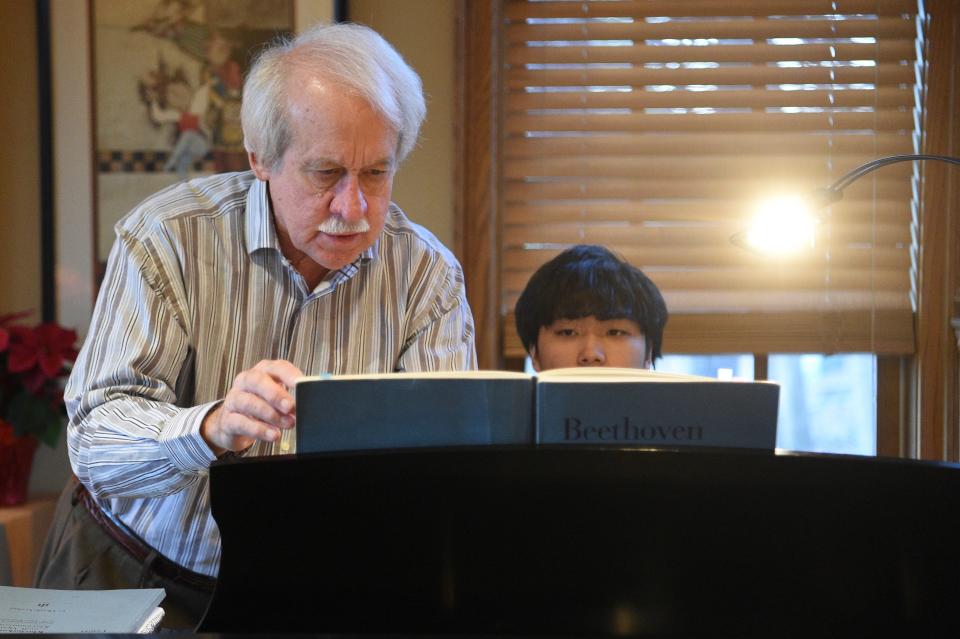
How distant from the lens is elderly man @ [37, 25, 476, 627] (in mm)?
1306

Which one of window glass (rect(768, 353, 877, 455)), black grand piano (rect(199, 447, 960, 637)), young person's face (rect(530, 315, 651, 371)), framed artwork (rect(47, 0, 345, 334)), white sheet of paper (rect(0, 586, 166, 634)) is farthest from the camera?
window glass (rect(768, 353, 877, 455))

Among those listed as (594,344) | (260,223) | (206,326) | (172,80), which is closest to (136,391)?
(206,326)

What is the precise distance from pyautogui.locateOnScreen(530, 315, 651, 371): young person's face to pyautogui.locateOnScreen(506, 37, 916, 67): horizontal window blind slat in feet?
2.68

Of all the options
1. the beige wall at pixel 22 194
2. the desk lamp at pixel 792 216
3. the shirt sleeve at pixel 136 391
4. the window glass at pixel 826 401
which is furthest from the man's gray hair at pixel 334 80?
the window glass at pixel 826 401

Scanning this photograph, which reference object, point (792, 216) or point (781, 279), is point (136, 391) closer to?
point (792, 216)

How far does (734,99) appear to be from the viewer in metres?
2.42

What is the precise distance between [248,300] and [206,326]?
0.08 m

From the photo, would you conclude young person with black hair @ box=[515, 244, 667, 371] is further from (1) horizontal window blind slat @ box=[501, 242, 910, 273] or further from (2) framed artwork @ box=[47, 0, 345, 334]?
(2) framed artwork @ box=[47, 0, 345, 334]

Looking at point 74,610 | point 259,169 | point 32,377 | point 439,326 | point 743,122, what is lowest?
point 74,610

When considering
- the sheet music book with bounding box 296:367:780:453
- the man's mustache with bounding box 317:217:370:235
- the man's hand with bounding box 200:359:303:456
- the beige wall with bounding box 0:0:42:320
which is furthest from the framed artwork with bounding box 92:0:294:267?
the sheet music book with bounding box 296:367:780:453

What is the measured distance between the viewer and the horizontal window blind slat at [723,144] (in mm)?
2430

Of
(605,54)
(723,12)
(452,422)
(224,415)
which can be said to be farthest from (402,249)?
(723,12)

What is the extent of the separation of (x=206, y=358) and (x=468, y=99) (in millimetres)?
1205

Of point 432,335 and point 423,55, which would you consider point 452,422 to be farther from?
point 423,55
